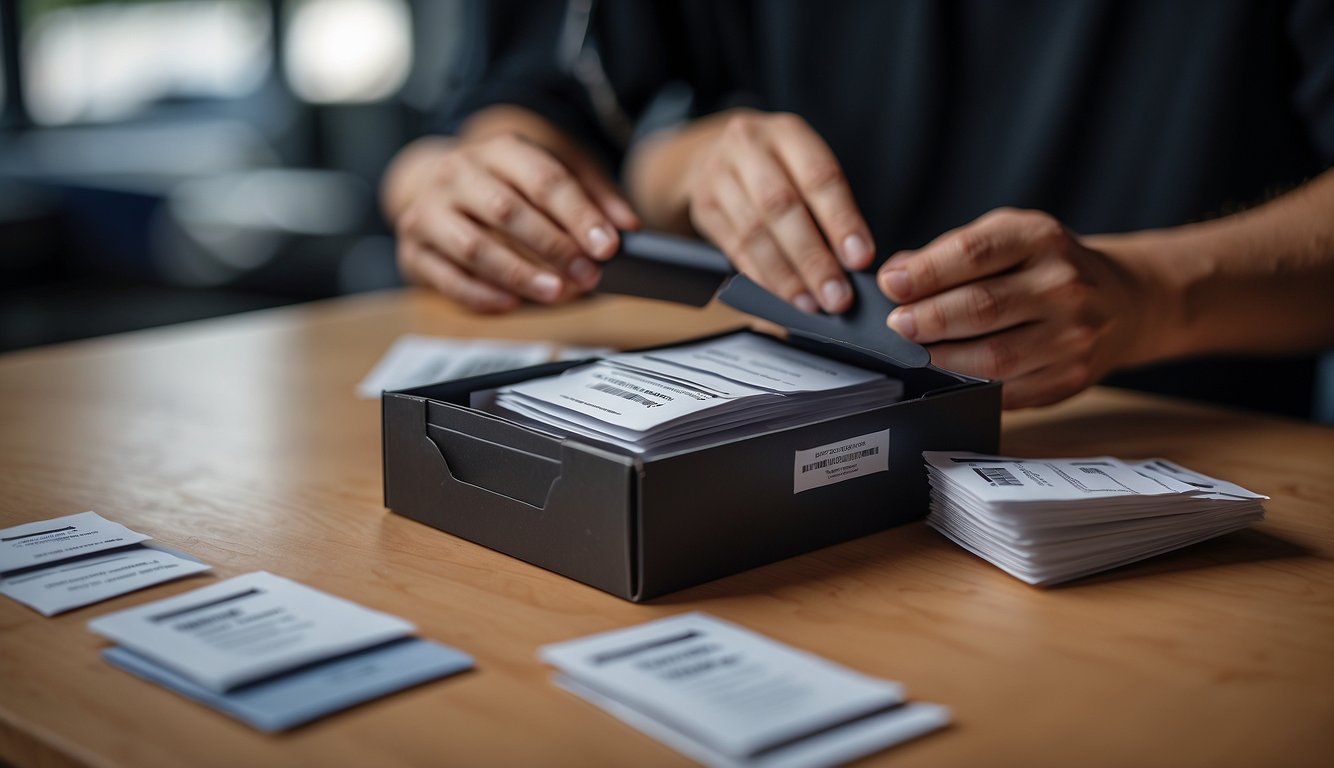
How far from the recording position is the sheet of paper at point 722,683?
19.6 inches

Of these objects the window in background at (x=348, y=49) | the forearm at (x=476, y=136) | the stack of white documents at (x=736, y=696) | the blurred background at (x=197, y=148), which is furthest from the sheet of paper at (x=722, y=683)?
the window in background at (x=348, y=49)

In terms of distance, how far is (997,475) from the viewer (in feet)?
2.44

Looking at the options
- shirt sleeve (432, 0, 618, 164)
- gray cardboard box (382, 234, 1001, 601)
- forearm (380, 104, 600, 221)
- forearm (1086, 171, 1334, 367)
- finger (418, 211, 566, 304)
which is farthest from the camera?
shirt sleeve (432, 0, 618, 164)

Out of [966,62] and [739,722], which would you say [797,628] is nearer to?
[739,722]

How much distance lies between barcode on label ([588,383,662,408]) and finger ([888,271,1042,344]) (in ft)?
0.76

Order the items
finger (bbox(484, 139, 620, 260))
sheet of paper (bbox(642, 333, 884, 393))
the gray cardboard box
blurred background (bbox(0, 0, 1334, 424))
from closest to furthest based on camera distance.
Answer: the gray cardboard box
sheet of paper (bbox(642, 333, 884, 393))
finger (bbox(484, 139, 620, 260))
blurred background (bbox(0, 0, 1334, 424))

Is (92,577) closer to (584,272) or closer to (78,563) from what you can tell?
(78,563)

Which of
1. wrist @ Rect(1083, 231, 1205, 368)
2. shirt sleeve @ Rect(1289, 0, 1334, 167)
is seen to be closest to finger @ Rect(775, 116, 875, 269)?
wrist @ Rect(1083, 231, 1205, 368)

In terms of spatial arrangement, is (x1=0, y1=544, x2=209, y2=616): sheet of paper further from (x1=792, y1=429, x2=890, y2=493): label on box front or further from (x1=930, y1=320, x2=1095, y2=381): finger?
(x1=930, y1=320, x2=1095, y2=381): finger

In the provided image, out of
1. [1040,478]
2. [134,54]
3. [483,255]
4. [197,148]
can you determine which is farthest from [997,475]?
[134,54]

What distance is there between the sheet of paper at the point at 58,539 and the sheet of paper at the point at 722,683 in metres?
0.31

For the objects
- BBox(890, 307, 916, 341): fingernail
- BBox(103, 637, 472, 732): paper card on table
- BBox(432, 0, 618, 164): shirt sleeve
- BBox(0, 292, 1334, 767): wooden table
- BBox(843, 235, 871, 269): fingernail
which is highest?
BBox(432, 0, 618, 164): shirt sleeve

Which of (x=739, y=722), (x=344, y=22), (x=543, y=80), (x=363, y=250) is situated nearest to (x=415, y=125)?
(x=344, y=22)

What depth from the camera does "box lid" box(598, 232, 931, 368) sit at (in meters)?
0.88
